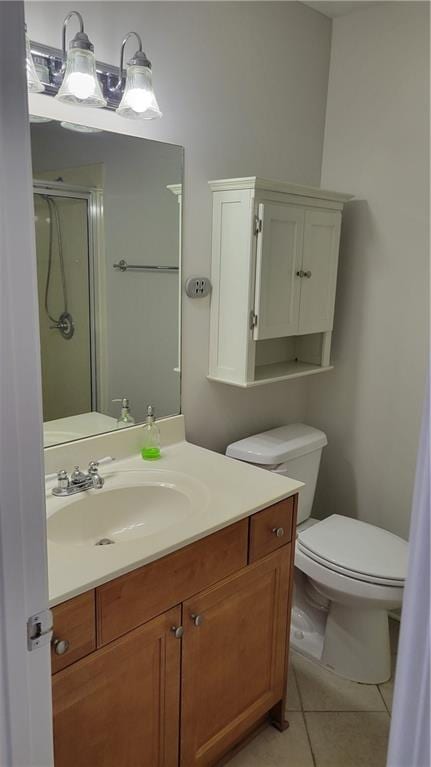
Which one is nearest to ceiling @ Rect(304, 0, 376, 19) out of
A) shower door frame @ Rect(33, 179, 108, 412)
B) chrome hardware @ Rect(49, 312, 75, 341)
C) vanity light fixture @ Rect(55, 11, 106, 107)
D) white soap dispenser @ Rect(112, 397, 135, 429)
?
vanity light fixture @ Rect(55, 11, 106, 107)

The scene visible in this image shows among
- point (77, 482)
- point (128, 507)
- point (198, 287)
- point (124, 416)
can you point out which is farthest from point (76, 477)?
point (198, 287)

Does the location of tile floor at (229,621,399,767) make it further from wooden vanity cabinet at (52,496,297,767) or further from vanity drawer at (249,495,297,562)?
vanity drawer at (249,495,297,562)

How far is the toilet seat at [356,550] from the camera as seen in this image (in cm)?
185

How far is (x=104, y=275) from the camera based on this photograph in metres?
1.72

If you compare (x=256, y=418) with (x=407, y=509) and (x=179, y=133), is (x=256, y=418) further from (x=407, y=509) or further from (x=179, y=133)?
(x=179, y=133)

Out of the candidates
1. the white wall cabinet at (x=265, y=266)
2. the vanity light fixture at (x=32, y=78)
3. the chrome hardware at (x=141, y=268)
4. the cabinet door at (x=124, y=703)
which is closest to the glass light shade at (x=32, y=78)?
the vanity light fixture at (x=32, y=78)

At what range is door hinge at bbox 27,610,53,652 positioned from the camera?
2.71 feet

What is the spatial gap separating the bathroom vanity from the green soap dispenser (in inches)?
2.0

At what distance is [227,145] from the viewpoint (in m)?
1.97

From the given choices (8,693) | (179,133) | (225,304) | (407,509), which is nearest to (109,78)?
(179,133)

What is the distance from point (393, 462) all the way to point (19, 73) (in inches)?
82.0

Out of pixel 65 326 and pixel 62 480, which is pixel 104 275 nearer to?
pixel 65 326

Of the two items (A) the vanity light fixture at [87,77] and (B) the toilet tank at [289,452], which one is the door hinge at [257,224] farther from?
(B) the toilet tank at [289,452]

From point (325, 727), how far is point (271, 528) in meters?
0.79
